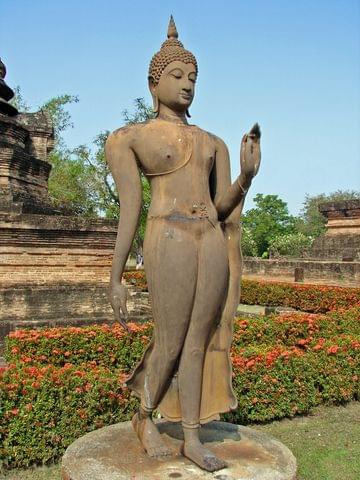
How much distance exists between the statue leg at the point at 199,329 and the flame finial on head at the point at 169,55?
1.06 m

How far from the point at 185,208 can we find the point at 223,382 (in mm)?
1120

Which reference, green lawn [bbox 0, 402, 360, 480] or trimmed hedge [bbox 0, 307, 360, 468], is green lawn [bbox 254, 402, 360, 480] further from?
trimmed hedge [bbox 0, 307, 360, 468]

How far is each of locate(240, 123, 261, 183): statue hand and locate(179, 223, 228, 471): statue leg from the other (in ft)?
1.53

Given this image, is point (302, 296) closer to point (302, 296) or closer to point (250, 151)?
point (302, 296)

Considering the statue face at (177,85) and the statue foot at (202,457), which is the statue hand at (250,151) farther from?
the statue foot at (202,457)

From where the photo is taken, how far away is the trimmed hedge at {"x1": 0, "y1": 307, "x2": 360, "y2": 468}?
4324 millimetres

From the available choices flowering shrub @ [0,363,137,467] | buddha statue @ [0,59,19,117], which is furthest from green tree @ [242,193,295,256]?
flowering shrub @ [0,363,137,467]

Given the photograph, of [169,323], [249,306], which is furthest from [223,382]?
[249,306]

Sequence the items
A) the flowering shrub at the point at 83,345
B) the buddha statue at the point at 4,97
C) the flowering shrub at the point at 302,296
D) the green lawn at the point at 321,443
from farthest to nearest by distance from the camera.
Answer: the flowering shrub at the point at 302,296
the buddha statue at the point at 4,97
the flowering shrub at the point at 83,345
the green lawn at the point at 321,443

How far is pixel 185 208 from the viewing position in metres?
3.19

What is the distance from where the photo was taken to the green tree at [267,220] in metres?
51.4

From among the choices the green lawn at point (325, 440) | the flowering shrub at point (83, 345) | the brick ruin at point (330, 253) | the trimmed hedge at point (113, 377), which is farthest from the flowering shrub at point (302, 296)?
the flowering shrub at point (83, 345)

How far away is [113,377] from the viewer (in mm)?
4902

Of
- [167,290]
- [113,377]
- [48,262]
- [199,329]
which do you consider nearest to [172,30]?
[167,290]
